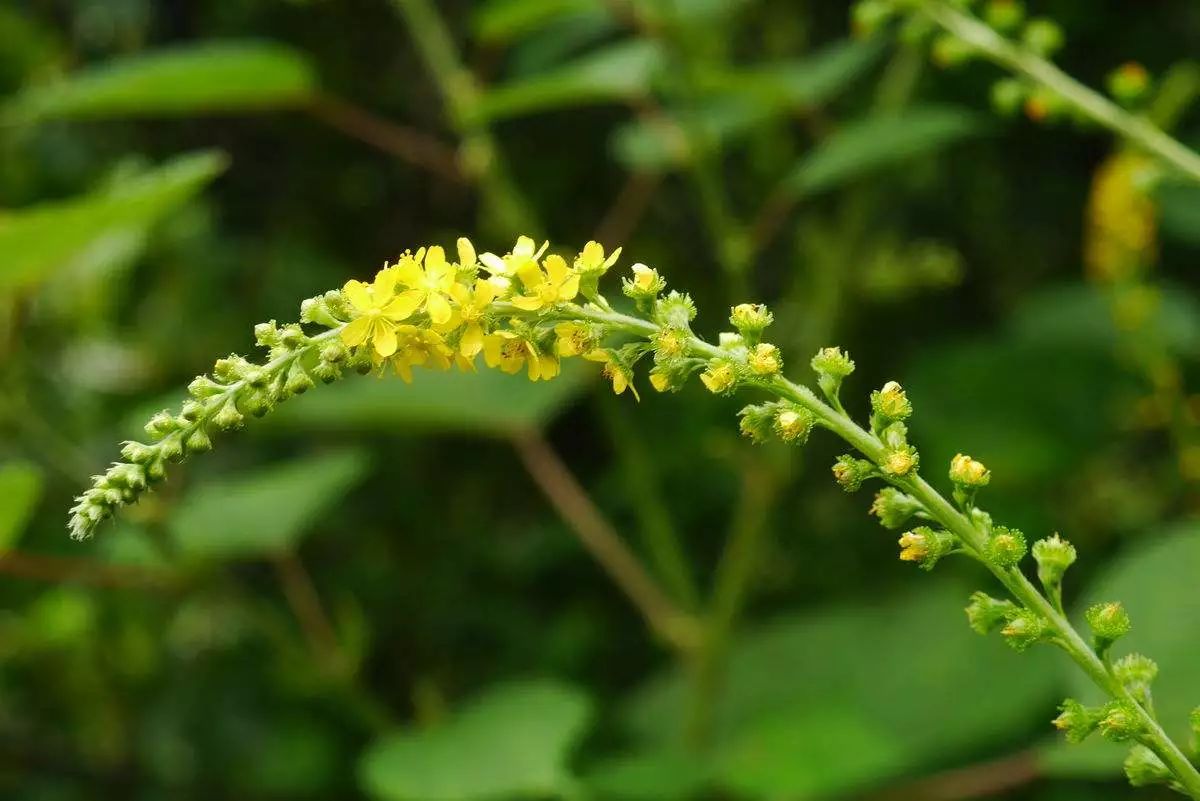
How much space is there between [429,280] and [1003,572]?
51 cm

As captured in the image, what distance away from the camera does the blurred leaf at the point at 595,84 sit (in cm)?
203

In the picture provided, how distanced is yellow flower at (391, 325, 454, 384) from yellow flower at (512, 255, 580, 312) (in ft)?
0.25

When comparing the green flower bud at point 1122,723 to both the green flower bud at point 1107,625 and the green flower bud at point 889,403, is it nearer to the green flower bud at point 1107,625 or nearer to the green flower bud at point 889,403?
the green flower bud at point 1107,625

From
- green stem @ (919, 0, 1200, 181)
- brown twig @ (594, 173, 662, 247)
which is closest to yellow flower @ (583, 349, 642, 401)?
green stem @ (919, 0, 1200, 181)

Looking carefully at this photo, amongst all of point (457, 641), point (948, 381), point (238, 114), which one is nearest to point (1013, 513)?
point (948, 381)

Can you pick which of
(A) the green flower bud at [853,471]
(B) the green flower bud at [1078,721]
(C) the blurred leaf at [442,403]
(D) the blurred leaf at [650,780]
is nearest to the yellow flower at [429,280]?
(A) the green flower bud at [853,471]

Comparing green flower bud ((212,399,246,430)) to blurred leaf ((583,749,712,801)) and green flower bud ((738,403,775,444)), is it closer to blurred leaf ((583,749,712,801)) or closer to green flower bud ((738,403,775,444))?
green flower bud ((738,403,775,444))

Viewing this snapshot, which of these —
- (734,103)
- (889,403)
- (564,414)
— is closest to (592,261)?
(889,403)

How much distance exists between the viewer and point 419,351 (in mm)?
1047

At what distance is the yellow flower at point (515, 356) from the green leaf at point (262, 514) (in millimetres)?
1200

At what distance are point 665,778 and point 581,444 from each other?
1.56m

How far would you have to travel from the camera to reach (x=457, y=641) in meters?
3.08

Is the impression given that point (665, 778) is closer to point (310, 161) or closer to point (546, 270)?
point (546, 270)

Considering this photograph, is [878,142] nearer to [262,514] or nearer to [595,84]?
[595,84]
